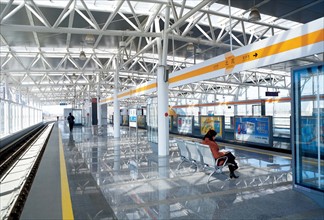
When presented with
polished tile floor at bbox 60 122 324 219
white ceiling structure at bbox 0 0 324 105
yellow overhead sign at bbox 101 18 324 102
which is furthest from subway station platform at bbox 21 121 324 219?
white ceiling structure at bbox 0 0 324 105

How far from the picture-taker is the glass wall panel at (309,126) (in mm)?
5211

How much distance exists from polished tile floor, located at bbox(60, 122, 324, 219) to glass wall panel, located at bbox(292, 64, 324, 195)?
43cm

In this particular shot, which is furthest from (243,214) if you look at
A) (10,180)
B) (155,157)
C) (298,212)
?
(10,180)

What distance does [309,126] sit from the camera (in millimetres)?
5496

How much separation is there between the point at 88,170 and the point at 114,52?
1363 centimetres

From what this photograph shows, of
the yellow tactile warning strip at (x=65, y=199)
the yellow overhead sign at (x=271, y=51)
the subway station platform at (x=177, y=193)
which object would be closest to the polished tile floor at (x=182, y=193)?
the subway station platform at (x=177, y=193)

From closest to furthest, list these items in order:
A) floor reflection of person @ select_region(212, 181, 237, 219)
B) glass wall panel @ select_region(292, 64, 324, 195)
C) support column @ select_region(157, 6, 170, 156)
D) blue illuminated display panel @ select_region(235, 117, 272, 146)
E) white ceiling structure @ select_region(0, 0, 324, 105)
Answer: floor reflection of person @ select_region(212, 181, 237, 219), glass wall panel @ select_region(292, 64, 324, 195), white ceiling structure @ select_region(0, 0, 324, 105), support column @ select_region(157, 6, 170, 156), blue illuminated display panel @ select_region(235, 117, 272, 146)

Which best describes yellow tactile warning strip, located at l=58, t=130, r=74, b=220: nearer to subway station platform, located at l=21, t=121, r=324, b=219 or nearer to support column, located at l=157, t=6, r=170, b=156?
subway station platform, located at l=21, t=121, r=324, b=219

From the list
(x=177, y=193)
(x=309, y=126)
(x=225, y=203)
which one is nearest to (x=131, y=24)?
(x=177, y=193)

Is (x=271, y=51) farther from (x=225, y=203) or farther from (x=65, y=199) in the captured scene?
(x=65, y=199)

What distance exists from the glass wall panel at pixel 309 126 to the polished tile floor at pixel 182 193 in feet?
1.43

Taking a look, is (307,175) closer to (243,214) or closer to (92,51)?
(243,214)

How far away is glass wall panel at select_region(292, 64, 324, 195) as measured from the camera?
521cm

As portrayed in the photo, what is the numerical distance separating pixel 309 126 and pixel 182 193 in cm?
288
